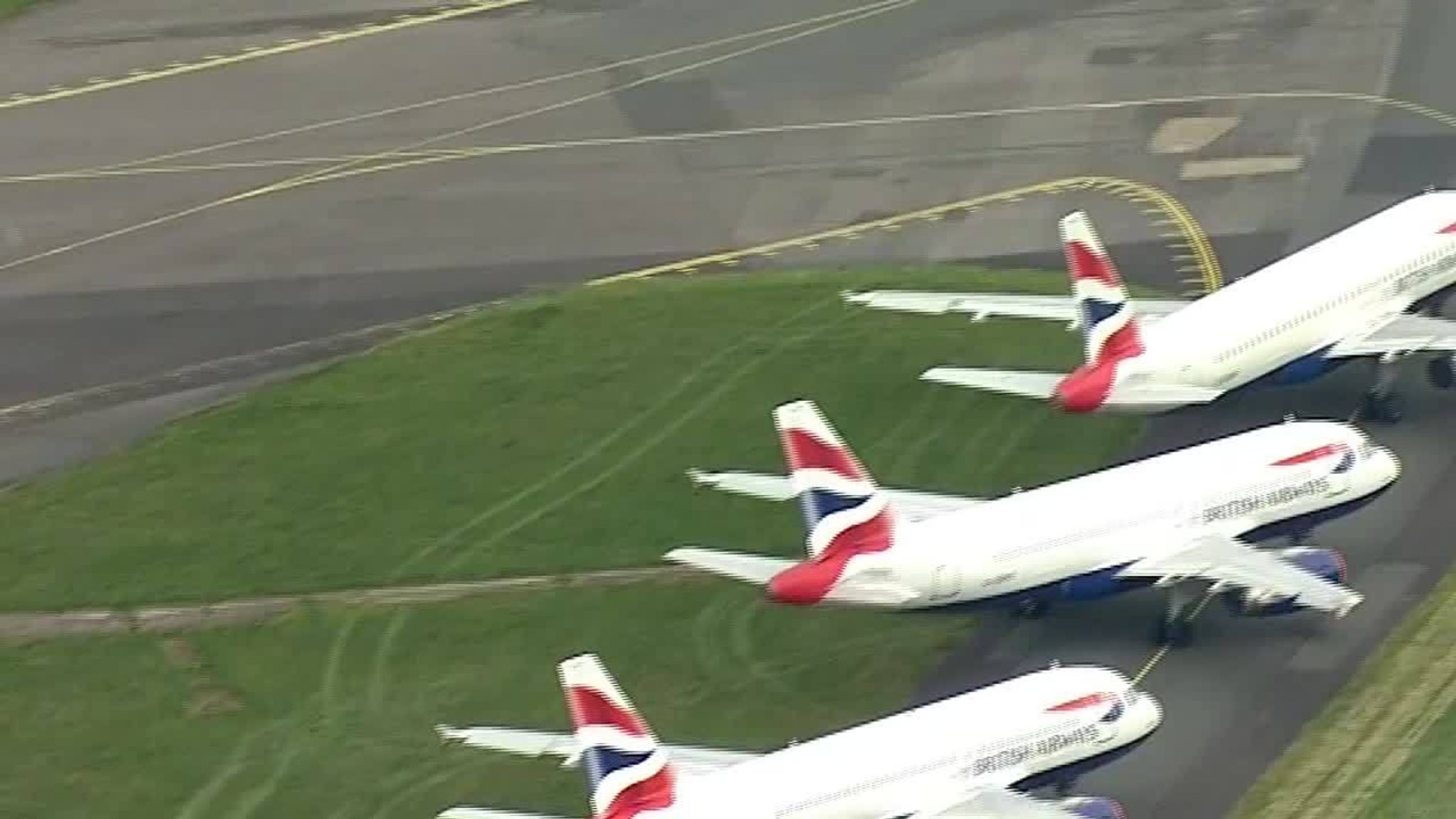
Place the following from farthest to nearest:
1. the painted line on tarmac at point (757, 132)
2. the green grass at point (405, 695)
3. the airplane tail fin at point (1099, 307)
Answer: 1. the painted line on tarmac at point (757, 132)
2. the airplane tail fin at point (1099, 307)
3. the green grass at point (405, 695)

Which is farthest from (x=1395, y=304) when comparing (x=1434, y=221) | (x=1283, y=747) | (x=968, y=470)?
(x=1283, y=747)

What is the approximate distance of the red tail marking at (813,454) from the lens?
68.2 metres

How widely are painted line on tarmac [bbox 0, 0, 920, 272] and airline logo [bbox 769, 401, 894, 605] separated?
46898 millimetres

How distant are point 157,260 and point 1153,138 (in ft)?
129

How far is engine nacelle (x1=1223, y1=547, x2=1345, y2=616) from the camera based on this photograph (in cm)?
7062

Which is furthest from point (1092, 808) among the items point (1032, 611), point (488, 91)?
point (488, 91)

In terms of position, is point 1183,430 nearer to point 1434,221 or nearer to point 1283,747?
point 1434,221

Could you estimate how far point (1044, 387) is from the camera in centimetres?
8150

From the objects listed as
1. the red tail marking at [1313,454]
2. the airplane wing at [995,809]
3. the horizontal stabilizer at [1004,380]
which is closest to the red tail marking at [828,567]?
the airplane wing at [995,809]

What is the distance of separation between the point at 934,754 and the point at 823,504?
9.20 meters

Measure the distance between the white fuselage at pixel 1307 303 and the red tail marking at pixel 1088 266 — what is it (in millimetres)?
2396

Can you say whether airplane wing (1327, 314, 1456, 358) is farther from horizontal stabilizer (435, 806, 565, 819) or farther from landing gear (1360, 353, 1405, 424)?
horizontal stabilizer (435, 806, 565, 819)

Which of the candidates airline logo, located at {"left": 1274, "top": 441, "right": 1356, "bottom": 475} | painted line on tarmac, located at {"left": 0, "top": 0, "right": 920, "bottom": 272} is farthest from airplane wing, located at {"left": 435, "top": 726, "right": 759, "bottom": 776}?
painted line on tarmac, located at {"left": 0, "top": 0, "right": 920, "bottom": 272}

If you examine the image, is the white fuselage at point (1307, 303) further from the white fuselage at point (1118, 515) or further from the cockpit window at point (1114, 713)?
the cockpit window at point (1114, 713)
